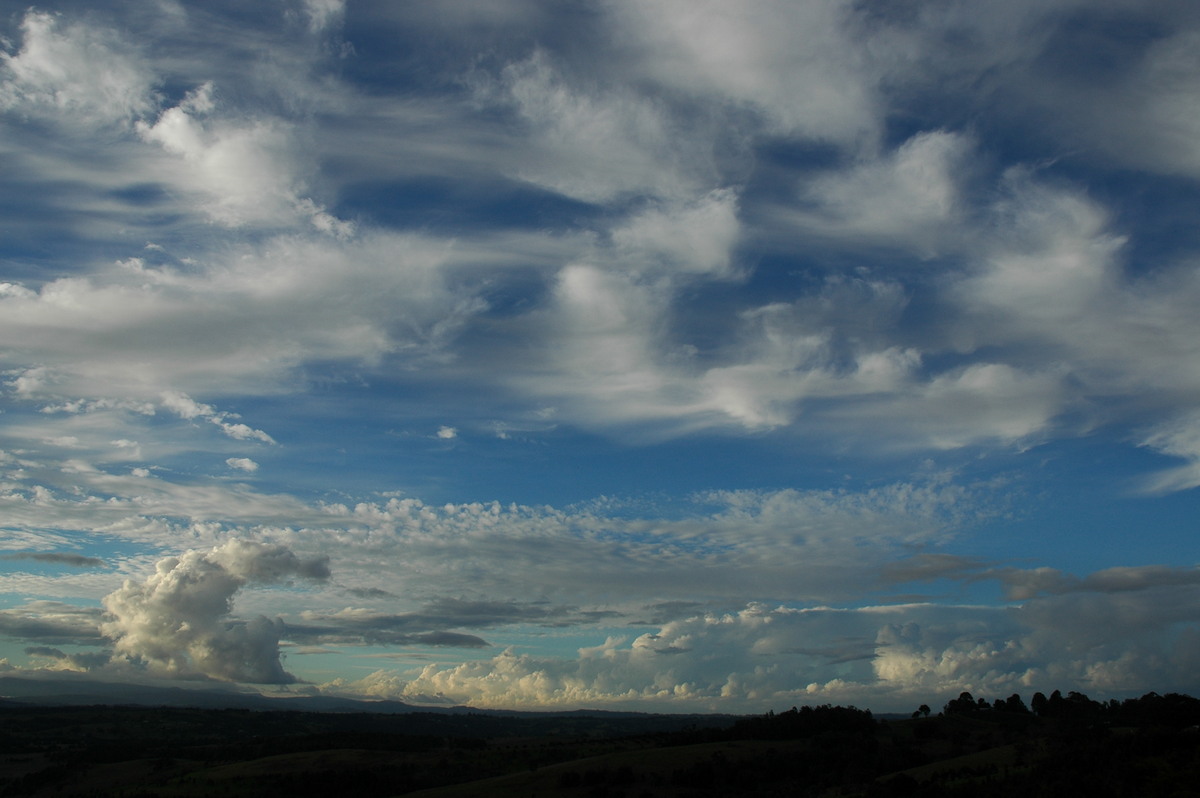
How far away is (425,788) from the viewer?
3915 inches

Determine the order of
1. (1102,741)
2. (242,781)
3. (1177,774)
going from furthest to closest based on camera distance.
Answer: (242,781) < (1102,741) < (1177,774)

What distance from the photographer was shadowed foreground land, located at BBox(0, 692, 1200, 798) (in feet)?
194

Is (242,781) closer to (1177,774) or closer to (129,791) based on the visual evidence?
(129,791)

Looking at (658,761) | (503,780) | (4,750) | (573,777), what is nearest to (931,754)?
(658,761)

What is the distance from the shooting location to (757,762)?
95812 millimetres

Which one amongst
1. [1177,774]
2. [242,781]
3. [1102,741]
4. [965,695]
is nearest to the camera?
[1177,774]

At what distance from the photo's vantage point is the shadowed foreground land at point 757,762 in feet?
194

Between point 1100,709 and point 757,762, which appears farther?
point 1100,709

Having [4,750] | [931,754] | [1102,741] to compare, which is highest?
[1102,741]

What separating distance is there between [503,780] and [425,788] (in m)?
14.2

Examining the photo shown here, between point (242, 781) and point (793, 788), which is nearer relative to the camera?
point (793, 788)

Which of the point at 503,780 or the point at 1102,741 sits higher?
the point at 1102,741

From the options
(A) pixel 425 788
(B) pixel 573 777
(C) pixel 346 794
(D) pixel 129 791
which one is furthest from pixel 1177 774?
(D) pixel 129 791

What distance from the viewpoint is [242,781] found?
109 m
